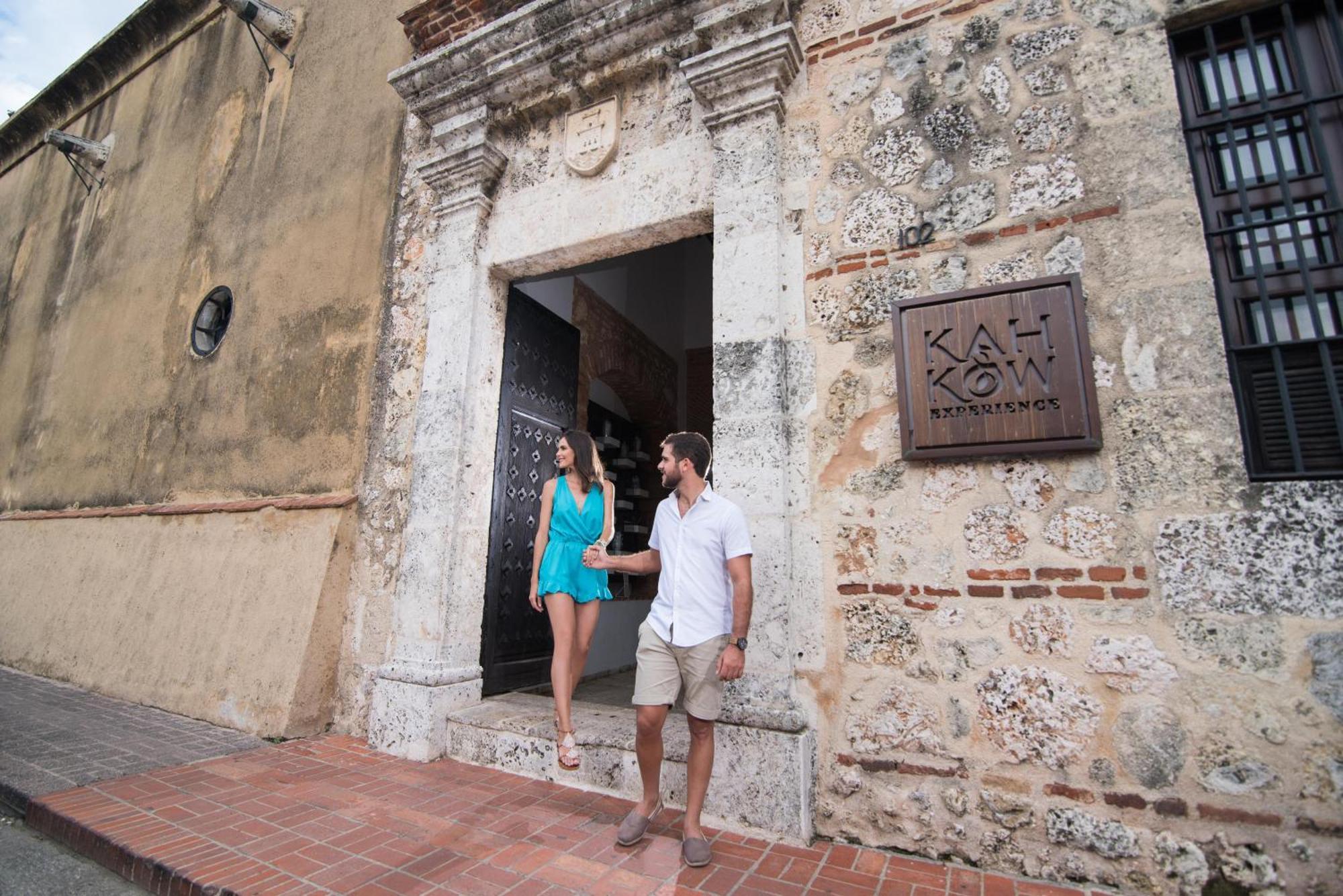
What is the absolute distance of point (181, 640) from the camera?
15.6ft

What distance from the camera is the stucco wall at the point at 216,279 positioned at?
16.4 feet

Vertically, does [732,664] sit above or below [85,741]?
above

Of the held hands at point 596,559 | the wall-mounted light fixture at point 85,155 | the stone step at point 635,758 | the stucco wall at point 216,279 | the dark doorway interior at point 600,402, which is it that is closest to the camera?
the stone step at point 635,758

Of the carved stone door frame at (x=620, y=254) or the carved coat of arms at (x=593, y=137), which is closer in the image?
the carved stone door frame at (x=620, y=254)

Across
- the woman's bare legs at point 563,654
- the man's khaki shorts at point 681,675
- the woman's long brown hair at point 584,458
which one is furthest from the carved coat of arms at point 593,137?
the man's khaki shorts at point 681,675

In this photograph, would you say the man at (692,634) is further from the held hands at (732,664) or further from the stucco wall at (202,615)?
the stucco wall at (202,615)

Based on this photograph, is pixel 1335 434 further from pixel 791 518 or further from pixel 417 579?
pixel 417 579

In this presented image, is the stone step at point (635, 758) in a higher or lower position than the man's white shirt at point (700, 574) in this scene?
lower

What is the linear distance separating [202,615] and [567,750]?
3254mm

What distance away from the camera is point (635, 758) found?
3105 mm

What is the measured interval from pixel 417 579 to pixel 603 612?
224 centimetres

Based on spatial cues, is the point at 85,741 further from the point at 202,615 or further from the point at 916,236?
the point at 916,236

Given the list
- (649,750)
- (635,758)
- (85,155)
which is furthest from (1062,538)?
(85,155)

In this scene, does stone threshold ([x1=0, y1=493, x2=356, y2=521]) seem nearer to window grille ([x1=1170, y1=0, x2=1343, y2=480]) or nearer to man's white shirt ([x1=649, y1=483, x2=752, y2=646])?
man's white shirt ([x1=649, y1=483, x2=752, y2=646])
